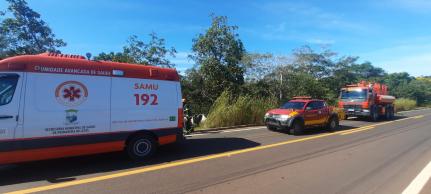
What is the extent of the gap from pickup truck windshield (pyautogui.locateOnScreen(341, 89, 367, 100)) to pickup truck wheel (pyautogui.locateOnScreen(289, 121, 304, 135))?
416 inches

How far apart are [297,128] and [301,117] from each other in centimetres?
54

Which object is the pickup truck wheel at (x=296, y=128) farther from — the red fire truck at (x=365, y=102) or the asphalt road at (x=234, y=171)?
the red fire truck at (x=365, y=102)

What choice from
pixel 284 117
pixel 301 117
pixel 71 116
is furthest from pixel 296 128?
pixel 71 116

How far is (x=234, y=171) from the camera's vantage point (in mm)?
6852

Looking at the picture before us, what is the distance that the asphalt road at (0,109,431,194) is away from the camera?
18.7ft

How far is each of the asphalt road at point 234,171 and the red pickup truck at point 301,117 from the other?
3.17m

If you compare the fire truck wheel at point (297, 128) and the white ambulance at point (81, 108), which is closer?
the white ambulance at point (81, 108)

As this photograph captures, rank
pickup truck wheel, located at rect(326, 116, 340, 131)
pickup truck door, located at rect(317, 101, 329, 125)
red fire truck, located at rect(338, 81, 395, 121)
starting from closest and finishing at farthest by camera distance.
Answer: pickup truck door, located at rect(317, 101, 329, 125)
pickup truck wheel, located at rect(326, 116, 340, 131)
red fire truck, located at rect(338, 81, 395, 121)

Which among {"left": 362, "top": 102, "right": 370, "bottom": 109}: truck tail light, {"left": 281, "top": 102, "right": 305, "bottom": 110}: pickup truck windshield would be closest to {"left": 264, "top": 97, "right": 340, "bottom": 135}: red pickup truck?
{"left": 281, "top": 102, "right": 305, "bottom": 110}: pickup truck windshield

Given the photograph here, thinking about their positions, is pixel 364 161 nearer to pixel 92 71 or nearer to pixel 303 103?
pixel 303 103

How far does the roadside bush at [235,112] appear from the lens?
16.2 meters

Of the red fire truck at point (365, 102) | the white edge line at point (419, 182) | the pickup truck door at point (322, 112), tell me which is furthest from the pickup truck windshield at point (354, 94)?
the white edge line at point (419, 182)

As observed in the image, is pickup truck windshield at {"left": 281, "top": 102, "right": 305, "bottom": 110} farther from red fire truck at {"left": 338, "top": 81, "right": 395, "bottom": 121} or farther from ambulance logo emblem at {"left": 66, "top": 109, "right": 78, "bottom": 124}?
ambulance logo emblem at {"left": 66, "top": 109, "right": 78, "bottom": 124}

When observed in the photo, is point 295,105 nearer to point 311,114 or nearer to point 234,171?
point 311,114
